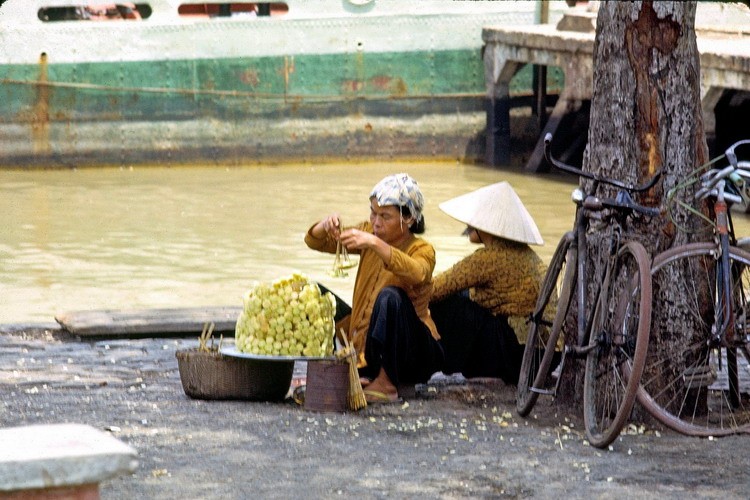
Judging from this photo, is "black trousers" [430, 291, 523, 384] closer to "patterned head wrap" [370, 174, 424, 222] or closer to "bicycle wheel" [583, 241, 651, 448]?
"patterned head wrap" [370, 174, 424, 222]

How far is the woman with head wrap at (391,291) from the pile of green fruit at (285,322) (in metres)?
0.21

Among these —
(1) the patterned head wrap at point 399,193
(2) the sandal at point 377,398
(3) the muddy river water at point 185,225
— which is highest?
(1) the patterned head wrap at point 399,193

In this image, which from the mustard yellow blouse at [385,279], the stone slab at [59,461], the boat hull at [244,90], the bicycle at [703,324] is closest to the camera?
the stone slab at [59,461]

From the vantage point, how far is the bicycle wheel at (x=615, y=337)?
4.82 meters

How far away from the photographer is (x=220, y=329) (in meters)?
7.48

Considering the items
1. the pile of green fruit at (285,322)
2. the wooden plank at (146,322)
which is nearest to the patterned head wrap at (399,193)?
the pile of green fruit at (285,322)

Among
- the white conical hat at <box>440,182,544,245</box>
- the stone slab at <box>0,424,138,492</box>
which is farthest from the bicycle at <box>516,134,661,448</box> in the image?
the stone slab at <box>0,424,138,492</box>

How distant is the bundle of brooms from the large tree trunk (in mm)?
975

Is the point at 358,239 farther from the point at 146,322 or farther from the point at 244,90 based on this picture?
the point at 244,90

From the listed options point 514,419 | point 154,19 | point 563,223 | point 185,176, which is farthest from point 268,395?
point 154,19

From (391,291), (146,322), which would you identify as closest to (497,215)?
(391,291)

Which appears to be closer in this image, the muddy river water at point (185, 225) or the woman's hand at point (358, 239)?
the woman's hand at point (358, 239)

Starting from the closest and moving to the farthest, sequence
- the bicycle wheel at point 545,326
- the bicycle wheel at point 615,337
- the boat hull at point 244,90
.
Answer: the bicycle wheel at point 615,337, the bicycle wheel at point 545,326, the boat hull at point 244,90

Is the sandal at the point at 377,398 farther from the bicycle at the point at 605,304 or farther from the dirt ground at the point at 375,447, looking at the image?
the bicycle at the point at 605,304
